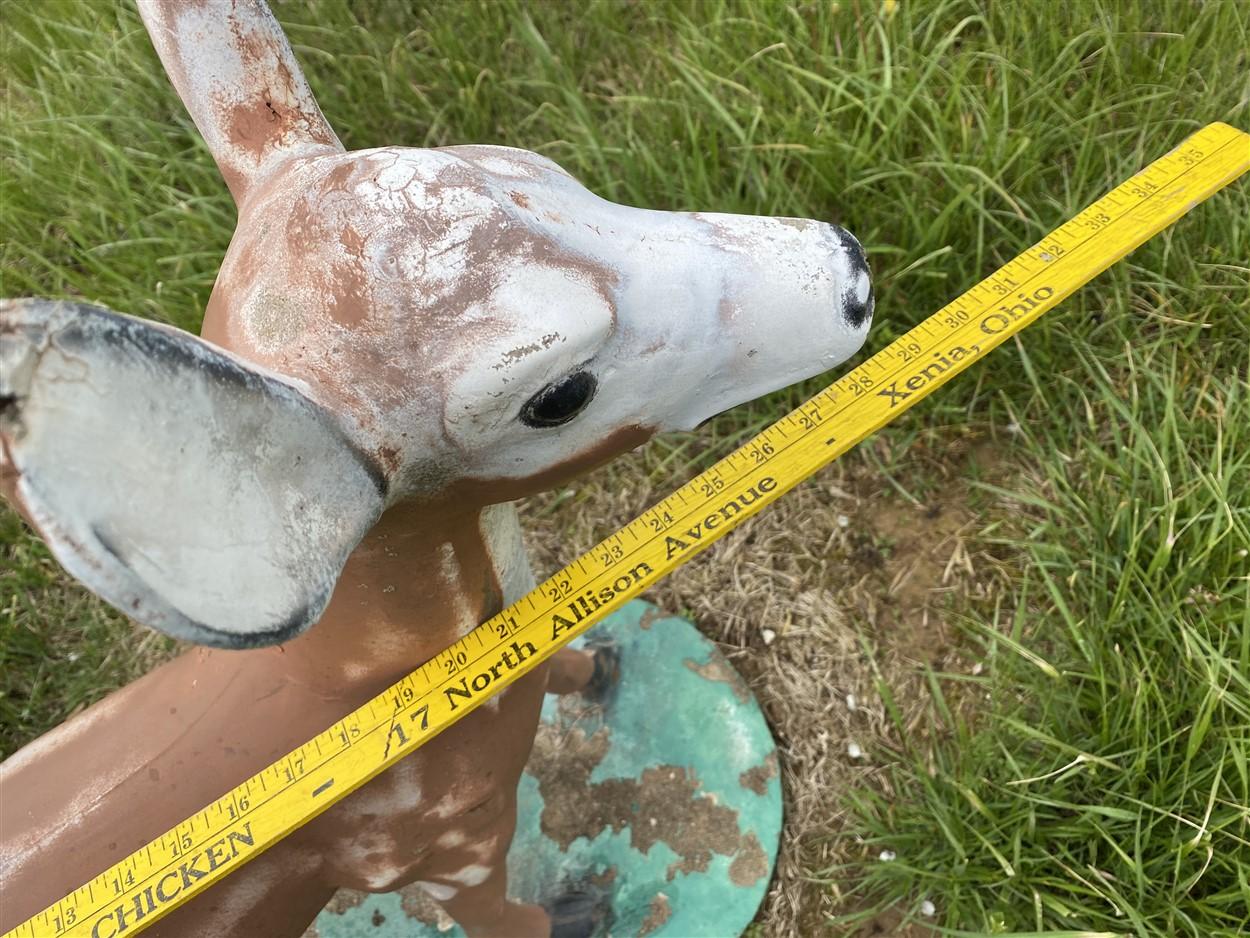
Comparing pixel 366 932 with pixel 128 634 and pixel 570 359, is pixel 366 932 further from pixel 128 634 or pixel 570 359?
pixel 570 359

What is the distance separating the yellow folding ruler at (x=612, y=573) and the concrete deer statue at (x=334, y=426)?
41 millimetres

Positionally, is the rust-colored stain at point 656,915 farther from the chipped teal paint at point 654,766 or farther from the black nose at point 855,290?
the black nose at point 855,290

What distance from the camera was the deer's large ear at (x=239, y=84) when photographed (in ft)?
2.98

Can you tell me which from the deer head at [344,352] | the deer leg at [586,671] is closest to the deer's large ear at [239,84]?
the deer head at [344,352]

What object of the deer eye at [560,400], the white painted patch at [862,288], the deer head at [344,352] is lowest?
the white painted patch at [862,288]

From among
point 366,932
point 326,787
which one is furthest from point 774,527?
point 326,787

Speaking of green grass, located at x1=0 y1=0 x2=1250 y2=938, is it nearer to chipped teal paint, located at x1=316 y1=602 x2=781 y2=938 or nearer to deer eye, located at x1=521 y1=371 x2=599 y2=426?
chipped teal paint, located at x1=316 y1=602 x2=781 y2=938

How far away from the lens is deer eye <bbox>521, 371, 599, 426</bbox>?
805 millimetres

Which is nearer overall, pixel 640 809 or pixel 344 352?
pixel 344 352

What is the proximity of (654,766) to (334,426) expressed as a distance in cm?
110

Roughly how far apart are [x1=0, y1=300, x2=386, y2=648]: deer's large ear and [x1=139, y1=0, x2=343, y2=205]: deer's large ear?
1.22ft

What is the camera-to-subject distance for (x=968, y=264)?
5.91 ft

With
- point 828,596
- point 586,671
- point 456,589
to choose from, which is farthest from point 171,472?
point 828,596

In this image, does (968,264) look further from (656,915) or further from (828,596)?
(656,915)
